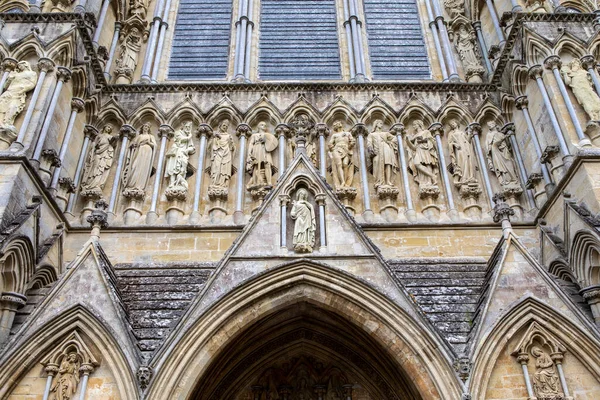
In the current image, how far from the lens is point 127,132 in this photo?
11.9 metres

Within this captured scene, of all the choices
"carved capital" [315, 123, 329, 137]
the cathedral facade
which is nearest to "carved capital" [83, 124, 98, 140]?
the cathedral facade

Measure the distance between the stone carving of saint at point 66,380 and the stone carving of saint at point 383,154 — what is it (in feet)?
20.7

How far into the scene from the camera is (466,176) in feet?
37.4

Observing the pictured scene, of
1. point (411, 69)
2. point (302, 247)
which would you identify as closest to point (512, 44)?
point (411, 69)

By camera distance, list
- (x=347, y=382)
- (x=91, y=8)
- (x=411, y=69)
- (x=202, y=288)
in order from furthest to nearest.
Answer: (x=411, y=69), (x=91, y=8), (x=347, y=382), (x=202, y=288)

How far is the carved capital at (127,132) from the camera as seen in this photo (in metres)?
11.9

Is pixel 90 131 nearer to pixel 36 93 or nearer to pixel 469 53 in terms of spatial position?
pixel 36 93

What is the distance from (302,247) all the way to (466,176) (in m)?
4.57

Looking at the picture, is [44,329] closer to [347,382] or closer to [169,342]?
[169,342]

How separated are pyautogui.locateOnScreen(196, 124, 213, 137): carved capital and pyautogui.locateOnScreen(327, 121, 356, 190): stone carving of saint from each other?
2.51 m

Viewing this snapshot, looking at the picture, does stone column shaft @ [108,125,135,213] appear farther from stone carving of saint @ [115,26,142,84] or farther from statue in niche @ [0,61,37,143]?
statue in niche @ [0,61,37,143]

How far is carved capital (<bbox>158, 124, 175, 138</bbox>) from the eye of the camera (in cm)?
1189

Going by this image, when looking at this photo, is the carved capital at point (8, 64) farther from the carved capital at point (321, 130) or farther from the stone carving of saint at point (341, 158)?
the stone carving of saint at point (341, 158)

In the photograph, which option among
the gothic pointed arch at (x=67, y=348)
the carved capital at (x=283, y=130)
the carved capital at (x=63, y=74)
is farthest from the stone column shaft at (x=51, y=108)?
the carved capital at (x=283, y=130)
